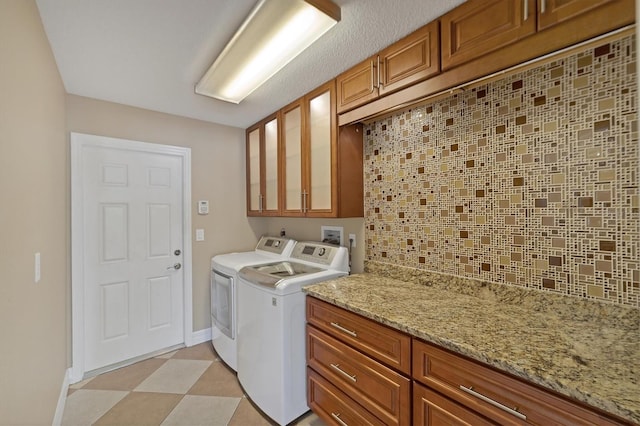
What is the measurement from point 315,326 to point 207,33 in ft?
5.68

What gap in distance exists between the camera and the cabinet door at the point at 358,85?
1660 mm

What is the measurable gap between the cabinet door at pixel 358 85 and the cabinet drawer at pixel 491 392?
4.49ft

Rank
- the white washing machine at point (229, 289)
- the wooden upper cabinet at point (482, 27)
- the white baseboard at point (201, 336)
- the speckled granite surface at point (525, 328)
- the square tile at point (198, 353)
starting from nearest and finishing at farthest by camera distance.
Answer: the speckled granite surface at point (525, 328) → the wooden upper cabinet at point (482, 27) → the white washing machine at point (229, 289) → the square tile at point (198, 353) → the white baseboard at point (201, 336)

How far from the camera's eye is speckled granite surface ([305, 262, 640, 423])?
0.77 meters

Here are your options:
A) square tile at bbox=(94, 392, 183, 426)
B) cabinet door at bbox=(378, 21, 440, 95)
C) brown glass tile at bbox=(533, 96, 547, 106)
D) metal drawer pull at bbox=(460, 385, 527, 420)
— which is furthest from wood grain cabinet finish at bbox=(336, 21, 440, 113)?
square tile at bbox=(94, 392, 183, 426)

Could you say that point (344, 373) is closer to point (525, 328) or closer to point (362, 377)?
point (362, 377)

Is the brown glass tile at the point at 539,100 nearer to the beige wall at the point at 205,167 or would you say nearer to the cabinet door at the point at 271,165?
the cabinet door at the point at 271,165

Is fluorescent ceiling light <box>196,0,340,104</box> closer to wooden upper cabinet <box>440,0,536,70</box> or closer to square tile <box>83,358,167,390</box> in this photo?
wooden upper cabinet <box>440,0,536,70</box>

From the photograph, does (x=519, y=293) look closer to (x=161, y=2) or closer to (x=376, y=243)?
(x=376, y=243)

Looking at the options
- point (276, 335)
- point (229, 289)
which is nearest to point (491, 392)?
point (276, 335)

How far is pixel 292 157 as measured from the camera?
2354 mm

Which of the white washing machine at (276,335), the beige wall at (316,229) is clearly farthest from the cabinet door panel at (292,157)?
the white washing machine at (276,335)

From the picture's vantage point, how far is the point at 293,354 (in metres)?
1.70

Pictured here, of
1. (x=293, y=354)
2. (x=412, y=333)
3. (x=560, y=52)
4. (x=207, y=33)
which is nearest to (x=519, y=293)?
(x=412, y=333)
